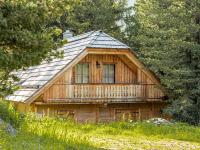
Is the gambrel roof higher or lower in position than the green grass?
higher

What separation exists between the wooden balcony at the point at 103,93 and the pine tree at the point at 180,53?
74.5 inches

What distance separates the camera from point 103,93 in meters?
24.3

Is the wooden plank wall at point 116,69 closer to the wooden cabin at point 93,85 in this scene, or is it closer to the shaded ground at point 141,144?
the wooden cabin at point 93,85

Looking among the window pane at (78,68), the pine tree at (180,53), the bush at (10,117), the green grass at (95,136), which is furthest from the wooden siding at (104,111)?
the bush at (10,117)

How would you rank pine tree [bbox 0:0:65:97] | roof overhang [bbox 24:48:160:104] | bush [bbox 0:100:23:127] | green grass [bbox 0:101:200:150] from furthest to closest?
roof overhang [bbox 24:48:160:104] → bush [bbox 0:100:23:127] → pine tree [bbox 0:0:65:97] → green grass [bbox 0:101:200:150]

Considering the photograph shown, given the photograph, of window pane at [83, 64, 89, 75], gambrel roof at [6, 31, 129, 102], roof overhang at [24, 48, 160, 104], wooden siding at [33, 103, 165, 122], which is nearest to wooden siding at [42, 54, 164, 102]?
window pane at [83, 64, 89, 75]

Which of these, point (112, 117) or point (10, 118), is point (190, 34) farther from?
point (10, 118)

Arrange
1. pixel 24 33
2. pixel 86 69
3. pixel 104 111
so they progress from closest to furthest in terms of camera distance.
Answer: pixel 24 33
pixel 86 69
pixel 104 111

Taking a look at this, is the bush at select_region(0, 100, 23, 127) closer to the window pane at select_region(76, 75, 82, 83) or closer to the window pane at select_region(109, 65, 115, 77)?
the window pane at select_region(76, 75, 82, 83)

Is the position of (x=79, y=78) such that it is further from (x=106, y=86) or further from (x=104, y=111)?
(x=104, y=111)

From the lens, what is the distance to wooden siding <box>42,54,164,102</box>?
918 inches

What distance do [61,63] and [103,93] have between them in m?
2.86

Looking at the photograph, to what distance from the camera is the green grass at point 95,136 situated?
9.85 m

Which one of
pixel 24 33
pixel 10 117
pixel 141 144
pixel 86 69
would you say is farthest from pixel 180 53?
pixel 24 33
